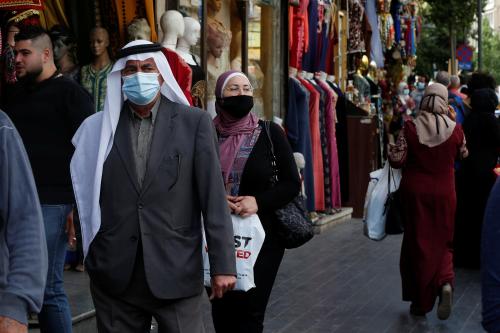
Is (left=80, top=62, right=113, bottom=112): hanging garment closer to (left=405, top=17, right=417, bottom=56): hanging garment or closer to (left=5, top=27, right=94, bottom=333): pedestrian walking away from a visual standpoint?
(left=5, top=27, right=94, bottom=333): pedestrian walking away

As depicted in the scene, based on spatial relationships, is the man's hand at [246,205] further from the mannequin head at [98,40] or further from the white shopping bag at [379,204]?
the mannequin head at [98,40]

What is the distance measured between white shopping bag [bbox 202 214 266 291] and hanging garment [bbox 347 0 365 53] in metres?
11.5

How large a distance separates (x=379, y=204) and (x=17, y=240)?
590 centimetres

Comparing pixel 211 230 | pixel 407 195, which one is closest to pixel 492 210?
pixel 211 230

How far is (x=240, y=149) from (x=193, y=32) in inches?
146

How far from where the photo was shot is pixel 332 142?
13781 millimetres

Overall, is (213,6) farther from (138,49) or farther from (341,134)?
(138,49)

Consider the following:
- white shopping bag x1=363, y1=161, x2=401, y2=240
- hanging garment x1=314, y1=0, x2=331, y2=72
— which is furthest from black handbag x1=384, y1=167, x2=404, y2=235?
hanging garment x1=314, y1=0, x2=331, y2=72

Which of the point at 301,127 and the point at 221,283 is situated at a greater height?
the point at 221,283

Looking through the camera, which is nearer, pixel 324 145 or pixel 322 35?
→ pixel 324 145

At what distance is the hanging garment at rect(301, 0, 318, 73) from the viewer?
45.7 feet

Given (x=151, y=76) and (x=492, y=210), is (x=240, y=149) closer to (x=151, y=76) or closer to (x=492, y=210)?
(x=151, y=76)

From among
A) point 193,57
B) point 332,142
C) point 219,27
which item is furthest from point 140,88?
point 332,142

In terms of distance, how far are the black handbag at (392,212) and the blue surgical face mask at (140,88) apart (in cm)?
451
